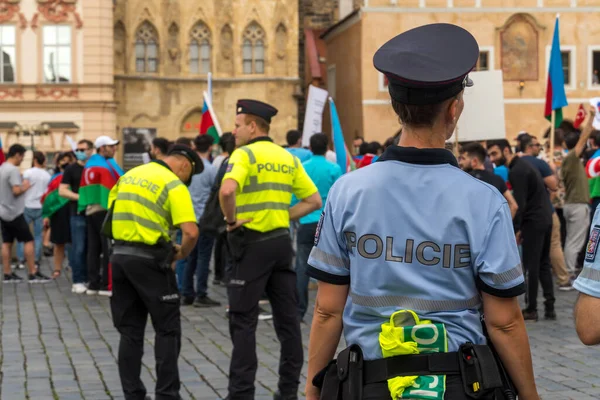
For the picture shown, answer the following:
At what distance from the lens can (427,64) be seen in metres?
3.67

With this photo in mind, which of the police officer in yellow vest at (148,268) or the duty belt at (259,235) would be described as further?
the duty belt at (259,235)

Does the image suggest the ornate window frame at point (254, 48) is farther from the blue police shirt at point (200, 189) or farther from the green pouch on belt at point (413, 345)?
the green pouch on belt at point (413, 345)

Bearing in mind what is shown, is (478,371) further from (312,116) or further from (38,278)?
(312,116)

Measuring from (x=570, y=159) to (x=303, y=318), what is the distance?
14.6 feet

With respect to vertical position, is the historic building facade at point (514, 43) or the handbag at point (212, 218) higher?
the historic building facade at point (514, 43)

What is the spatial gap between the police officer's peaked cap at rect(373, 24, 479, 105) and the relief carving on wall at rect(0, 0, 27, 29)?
44.7m

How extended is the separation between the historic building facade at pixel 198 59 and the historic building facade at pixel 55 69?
3.66m

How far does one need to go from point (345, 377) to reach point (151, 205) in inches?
170

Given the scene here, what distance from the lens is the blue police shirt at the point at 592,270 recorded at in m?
3.46

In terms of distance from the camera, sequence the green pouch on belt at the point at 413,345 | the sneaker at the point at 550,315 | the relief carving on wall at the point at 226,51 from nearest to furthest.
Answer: the green pouch on belt at the point at 413,345 → the sneaker at the point at 550,315 → the relief carving on wall at the point at 226,51

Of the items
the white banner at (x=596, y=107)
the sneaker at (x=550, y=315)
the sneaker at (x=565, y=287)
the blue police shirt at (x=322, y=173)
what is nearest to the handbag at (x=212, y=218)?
the blue police shirt at (x=322, y=173)

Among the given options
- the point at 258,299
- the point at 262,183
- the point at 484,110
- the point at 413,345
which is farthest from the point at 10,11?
the point at 413,345

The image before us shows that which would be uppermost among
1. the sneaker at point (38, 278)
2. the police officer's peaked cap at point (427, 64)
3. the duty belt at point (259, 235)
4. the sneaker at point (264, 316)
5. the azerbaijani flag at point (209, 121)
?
the azerbaijani flag at point (209, 121)

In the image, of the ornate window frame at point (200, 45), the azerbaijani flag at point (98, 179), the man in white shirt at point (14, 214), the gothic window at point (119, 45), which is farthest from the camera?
the ornate window frame at point (200, 45)
